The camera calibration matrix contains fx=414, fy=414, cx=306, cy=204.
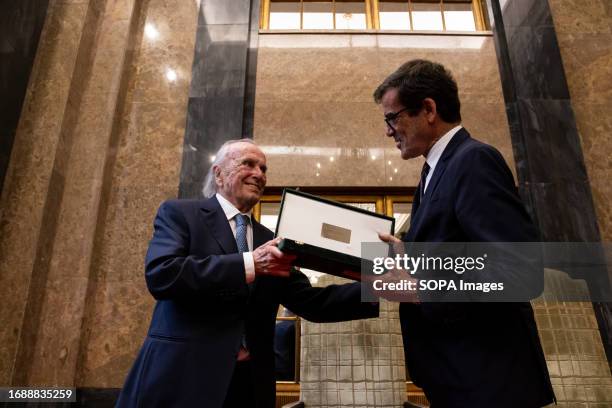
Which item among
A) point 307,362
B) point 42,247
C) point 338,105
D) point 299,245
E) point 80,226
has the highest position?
point 338,105

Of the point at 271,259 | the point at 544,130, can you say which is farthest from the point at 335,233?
the point at 544,130

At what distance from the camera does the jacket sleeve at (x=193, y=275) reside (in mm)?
1426

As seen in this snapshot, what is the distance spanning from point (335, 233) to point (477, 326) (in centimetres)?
54

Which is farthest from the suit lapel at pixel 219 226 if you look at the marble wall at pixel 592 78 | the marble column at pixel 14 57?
the marble wall at pixel 592 78

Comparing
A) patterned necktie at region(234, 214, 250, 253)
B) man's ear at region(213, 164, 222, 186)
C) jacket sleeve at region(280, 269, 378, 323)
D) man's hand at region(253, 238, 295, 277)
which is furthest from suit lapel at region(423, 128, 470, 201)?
man's ear at region(213, 164, 222, 186)

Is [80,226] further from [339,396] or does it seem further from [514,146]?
[514,146]

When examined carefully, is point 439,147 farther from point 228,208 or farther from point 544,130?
point 544,130

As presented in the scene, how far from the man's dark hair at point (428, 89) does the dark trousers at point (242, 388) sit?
3.67 feet

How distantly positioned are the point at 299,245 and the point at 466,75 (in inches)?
136

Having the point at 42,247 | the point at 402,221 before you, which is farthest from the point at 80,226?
the point at 402,221

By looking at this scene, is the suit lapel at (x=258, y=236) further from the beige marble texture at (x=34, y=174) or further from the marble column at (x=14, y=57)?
the marble column at (x=14, y=57)

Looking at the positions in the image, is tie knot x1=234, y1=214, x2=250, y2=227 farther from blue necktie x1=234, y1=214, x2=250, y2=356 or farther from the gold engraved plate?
the gold engraved plate

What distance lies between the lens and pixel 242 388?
1540 mm

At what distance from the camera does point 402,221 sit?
3766 millimetres
